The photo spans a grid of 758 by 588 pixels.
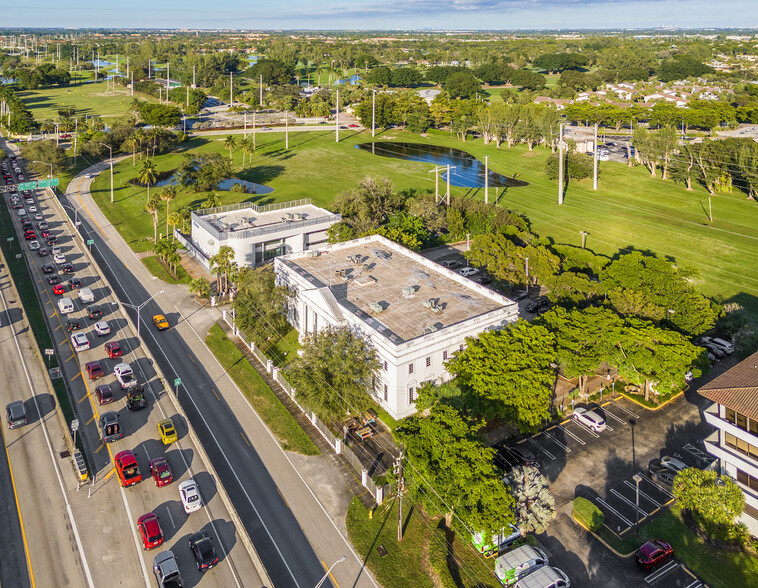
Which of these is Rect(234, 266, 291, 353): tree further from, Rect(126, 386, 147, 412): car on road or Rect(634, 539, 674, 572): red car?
Rect(634, 539, 674, 572): red car

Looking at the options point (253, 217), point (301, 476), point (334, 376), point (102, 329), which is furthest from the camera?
point (253, 217)

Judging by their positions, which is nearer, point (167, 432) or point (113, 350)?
point (167, 432)

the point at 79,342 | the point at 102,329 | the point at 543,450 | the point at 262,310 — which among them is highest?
the point at 262,310

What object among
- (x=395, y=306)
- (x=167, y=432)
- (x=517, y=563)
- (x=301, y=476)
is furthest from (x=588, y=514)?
(x=167, y=432)

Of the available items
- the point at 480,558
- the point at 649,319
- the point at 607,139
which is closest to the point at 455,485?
the point at 480,558

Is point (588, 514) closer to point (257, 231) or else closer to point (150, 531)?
point (150, 531)

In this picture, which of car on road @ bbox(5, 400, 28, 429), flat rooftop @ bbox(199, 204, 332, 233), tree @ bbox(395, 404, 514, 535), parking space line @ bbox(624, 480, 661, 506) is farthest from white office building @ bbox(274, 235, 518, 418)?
car on road @ bbox(5, 400, 28, 429)

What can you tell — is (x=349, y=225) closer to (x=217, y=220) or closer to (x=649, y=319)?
(x=217, y=220)
